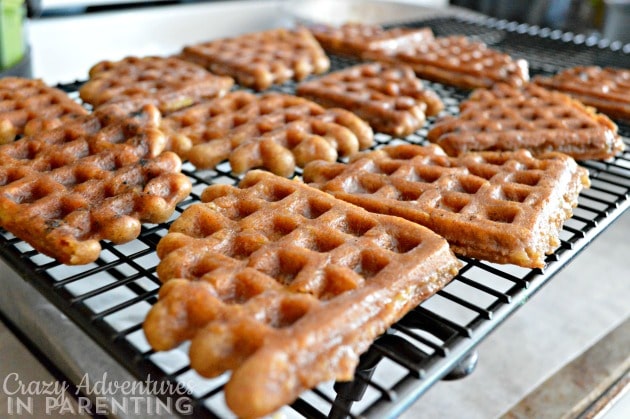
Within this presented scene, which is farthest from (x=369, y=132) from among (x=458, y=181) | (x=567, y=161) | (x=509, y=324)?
(x=509, y=324)

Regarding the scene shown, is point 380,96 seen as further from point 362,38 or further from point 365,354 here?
point 365,354

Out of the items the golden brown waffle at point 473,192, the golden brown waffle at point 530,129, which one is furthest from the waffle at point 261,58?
the golden brown waffle at point 473,192

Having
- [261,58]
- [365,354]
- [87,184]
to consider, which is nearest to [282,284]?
[365,354]

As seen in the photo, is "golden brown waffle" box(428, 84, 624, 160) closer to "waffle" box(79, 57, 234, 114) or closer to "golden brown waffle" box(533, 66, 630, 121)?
"golden brown waffle" box(533, 66, 630, 121)

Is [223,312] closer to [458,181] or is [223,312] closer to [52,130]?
[458,181]

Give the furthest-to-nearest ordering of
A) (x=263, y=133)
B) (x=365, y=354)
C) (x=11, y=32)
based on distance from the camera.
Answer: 1. (x=11, y=32)
2. (x=263, y=133)
3. (x=365, y=354)

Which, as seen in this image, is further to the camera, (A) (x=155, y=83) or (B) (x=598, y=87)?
(B) (x=598, y=87)

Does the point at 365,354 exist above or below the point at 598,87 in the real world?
below

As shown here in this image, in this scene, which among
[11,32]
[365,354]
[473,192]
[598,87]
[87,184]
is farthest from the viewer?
[11,32]
